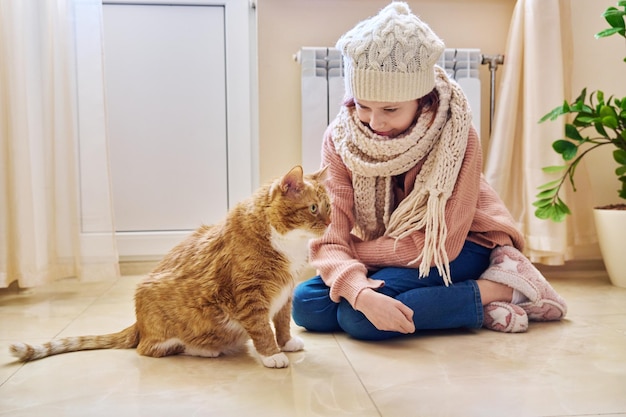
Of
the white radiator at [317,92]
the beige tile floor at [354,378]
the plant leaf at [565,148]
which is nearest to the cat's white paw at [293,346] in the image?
the beige tile floor at [354,378]

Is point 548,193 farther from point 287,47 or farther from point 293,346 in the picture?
point 293,346

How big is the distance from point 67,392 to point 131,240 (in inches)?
55.5

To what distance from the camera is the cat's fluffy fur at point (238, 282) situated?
1319mm

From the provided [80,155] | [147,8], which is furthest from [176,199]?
[147,8]

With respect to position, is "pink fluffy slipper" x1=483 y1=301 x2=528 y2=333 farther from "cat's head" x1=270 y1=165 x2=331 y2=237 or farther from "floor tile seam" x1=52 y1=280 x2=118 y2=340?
"floor tile seam" x1=52 y1=280 x2=118 y2=340

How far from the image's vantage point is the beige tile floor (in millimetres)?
1086

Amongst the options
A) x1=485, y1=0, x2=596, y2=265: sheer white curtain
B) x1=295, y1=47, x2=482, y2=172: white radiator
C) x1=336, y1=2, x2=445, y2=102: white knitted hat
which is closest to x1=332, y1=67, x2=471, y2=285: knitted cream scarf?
x1=336, y1=2, x2=445, y2=102: white knitted hat

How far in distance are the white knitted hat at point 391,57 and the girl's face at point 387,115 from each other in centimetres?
3

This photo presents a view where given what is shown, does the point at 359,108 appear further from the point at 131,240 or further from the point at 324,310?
the point at 131,240

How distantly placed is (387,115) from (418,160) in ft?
0.44

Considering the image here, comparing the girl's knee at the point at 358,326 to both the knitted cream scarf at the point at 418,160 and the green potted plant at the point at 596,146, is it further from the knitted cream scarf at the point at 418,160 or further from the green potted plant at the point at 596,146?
the green potted plant at the point at 596,146

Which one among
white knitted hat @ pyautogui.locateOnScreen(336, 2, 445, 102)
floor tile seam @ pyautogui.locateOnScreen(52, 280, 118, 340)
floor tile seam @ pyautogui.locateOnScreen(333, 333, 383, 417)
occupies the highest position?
white knitted hat @ pyautogui.locateOnScreen(336, 2, 445, 102)

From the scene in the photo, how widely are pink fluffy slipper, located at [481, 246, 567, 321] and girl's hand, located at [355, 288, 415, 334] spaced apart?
31cm

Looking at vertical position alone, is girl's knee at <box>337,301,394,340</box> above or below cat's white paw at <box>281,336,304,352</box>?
above
